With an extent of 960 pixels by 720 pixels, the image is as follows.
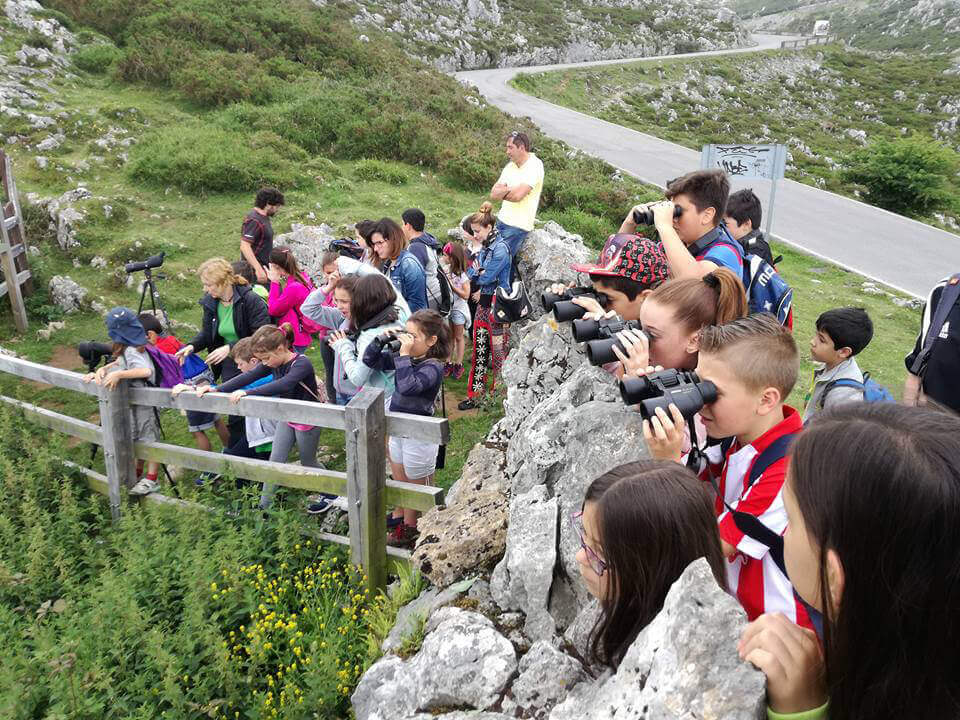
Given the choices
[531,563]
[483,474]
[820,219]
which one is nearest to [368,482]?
[483,474]

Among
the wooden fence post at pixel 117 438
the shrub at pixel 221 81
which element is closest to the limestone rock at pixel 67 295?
the wooden fence post at pixel 117 438

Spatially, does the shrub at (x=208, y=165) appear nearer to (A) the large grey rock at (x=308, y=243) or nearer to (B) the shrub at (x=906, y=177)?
(A) the large grey rock at (x=308, y=243)

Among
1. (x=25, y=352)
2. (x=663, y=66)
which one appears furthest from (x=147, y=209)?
(x=663, y=66)

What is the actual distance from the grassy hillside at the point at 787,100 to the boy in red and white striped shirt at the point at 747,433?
2552cm

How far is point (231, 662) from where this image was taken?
12.2ft

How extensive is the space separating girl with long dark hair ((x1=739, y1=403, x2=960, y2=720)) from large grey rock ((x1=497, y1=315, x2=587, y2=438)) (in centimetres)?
276

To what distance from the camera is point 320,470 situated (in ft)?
15.3

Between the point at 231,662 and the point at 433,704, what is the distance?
1.57 meters

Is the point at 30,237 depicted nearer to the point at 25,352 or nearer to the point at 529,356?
the point at 25,352

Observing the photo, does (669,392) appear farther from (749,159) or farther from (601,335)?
(749,159)

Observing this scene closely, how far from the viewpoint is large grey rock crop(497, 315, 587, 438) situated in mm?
4207

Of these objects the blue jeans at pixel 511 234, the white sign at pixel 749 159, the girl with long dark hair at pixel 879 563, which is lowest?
the blue jeans at pixel 511 234

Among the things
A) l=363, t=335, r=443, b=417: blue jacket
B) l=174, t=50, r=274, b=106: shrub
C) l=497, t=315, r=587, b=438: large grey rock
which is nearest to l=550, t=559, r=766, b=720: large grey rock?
l=497, t=315, r=587, b=438: large grey rock

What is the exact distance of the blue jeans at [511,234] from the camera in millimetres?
8367
